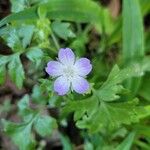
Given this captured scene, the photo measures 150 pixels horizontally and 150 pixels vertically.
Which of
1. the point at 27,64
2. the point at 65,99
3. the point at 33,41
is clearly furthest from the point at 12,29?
the point at 27,64

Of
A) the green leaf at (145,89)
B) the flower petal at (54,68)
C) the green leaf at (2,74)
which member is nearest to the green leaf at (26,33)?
the green leaf at (2,74)

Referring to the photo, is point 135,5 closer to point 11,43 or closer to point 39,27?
point 39,27

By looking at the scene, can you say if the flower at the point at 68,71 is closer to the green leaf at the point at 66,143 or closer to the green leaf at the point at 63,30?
the green leaf at the point at 63,30

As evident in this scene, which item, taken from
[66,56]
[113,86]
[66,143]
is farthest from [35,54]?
[66,143]

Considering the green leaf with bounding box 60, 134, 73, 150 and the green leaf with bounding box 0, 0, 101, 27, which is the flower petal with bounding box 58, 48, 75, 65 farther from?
the green leaf with bounding box 60, 134, 73, 150

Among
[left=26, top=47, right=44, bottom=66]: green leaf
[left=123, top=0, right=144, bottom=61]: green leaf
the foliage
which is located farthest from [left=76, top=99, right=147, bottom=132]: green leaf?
[left=123, top=0, right=144, bottom=61]: green leaf
